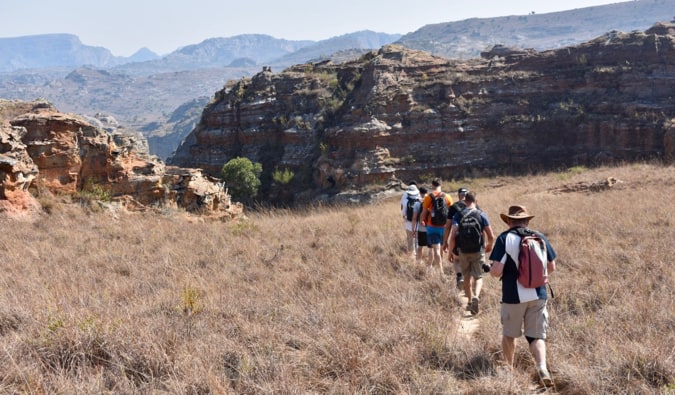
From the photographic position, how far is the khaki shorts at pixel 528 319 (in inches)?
157

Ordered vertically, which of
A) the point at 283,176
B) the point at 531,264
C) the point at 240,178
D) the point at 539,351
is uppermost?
the point at 531,264

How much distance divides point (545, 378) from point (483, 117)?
27342mm

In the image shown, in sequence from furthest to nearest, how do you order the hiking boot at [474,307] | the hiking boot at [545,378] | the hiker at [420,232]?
1. the hiker at [420,232]
2. the hiking boot at [474,307]
3. the hiking boot at [545,378]

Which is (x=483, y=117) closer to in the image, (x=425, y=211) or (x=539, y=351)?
(x=425, y=211)

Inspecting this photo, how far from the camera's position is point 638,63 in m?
27.8

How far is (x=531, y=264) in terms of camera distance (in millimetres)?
3926

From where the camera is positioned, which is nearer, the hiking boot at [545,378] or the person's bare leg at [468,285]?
the hiking boot at [545,378]

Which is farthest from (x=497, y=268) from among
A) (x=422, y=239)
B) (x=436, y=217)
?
(x=422, y=239)

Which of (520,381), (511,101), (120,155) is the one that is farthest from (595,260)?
(511,101)

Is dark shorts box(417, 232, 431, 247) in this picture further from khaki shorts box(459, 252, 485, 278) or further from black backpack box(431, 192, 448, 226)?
khaki shorts box(459, 252, 485, 278)

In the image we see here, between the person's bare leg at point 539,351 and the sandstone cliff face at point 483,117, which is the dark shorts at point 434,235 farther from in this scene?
the sandstone cliff face at point 483,117

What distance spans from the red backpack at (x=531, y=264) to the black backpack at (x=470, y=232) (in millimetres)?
1958

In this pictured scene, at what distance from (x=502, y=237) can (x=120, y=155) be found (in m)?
12.4

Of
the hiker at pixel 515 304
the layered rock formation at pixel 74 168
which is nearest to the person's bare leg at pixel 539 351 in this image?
the hiker at pixel 515 304
